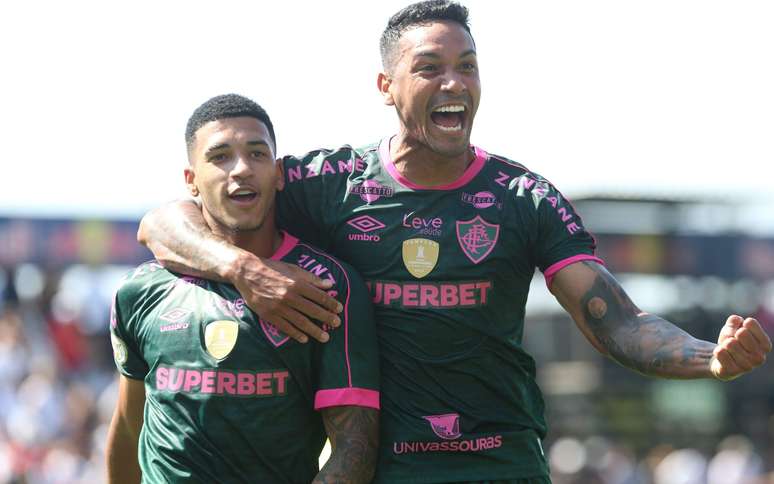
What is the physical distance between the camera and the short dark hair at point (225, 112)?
6.59m

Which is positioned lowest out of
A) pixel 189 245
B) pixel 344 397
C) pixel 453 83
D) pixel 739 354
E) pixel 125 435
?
pixel 125 435

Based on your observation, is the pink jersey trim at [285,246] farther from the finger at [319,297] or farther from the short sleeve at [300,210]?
the finger at [319,297]

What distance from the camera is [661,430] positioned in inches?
779

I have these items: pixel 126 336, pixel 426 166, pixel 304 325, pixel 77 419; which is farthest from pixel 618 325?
pixel 77 419

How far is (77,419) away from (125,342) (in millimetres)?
9997

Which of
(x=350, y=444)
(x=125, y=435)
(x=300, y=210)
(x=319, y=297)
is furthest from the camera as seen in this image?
(x=125, y=435)

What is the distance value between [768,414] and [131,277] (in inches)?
580

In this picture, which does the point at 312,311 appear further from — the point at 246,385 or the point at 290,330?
the point at 246,385

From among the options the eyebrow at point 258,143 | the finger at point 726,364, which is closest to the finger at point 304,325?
the eyebrow at point 258,143

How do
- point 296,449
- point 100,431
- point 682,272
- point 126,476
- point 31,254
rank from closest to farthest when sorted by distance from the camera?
point 296,449, point 126,476, point 100,431, point 31,254, point 682,272

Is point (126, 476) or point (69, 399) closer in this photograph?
point (126, 476)

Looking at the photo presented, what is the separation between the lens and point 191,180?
22.4 feet

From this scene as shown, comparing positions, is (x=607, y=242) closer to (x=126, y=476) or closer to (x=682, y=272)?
(x=682, y=272)

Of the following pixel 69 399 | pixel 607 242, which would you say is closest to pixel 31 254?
pixel 69 399
